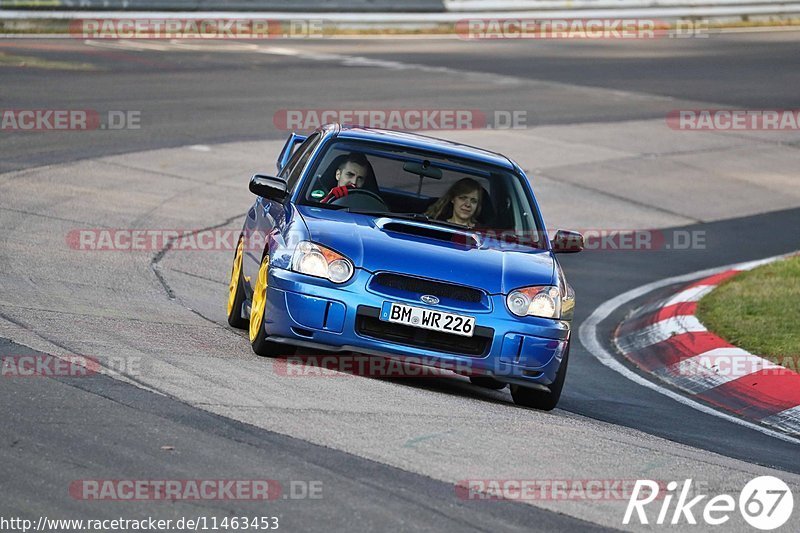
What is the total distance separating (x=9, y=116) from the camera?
18625 mm

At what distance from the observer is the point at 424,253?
8078 millimetres

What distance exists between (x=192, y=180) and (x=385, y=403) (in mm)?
9954

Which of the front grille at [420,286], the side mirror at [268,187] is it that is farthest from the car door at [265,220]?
the front grille at [420,286]

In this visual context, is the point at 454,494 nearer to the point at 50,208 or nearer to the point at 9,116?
the point at 50,208

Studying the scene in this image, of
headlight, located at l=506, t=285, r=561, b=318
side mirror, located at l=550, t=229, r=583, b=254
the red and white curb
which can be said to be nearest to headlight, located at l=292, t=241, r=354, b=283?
headlight, located at l=506, t=285, r=561, b=318

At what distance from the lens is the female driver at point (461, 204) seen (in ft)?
29.8

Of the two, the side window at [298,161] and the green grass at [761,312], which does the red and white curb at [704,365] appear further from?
the side window at [298,161]

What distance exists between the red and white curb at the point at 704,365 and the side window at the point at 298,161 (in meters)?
3.15

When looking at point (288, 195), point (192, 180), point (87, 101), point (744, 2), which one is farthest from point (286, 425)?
point (744, 2)

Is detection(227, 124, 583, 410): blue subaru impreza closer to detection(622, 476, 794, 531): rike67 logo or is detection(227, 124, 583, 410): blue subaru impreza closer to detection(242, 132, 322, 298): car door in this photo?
detection(242, 132, 322, 298): car door

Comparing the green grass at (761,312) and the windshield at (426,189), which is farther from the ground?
the windshield at (426,189)

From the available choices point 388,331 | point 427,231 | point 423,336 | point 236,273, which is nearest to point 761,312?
point 427,231

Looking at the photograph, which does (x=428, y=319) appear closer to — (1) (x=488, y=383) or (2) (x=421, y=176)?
(1) (x=488, y=383)

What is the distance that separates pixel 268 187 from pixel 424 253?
4.21ft
